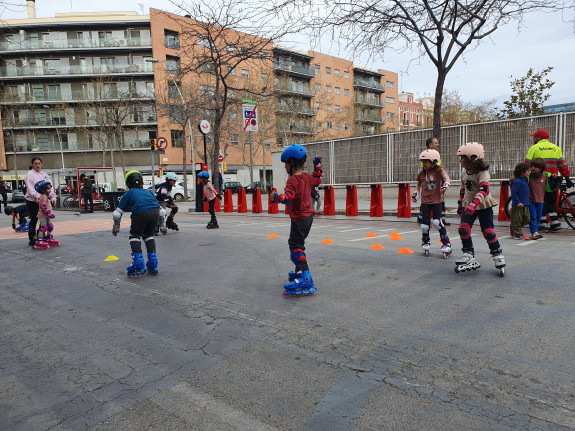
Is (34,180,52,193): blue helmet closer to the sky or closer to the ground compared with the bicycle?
closer to the sky

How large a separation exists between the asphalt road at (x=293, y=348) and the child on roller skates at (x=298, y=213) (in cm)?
20

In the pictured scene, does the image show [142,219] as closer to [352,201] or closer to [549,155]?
[549,155]

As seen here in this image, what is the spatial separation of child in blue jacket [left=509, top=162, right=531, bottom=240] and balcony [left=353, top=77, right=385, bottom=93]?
217 ft

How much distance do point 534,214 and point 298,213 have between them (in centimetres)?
586

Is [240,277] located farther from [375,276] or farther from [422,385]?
[422,385]

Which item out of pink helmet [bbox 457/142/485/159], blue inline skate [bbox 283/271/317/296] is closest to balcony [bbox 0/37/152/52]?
pink helmet [bbox 457/142/485/159]

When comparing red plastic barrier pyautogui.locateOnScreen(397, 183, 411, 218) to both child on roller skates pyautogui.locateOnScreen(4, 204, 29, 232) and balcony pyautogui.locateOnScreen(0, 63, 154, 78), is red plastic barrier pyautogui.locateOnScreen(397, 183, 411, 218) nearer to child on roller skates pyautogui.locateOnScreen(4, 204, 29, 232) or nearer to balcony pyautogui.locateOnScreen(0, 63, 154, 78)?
child on roller skates pyautogui.locateOnScreen(4, 204, 29, 232)

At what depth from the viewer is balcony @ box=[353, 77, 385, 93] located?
72.4 m

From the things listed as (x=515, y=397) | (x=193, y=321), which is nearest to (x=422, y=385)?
(x=515, y=397)

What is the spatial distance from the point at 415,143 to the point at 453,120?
3255cm

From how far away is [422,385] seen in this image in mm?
2615

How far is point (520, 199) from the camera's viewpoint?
7.86m

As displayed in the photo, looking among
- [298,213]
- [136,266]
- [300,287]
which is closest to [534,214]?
[298,213]

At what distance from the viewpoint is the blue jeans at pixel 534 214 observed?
8.10m
